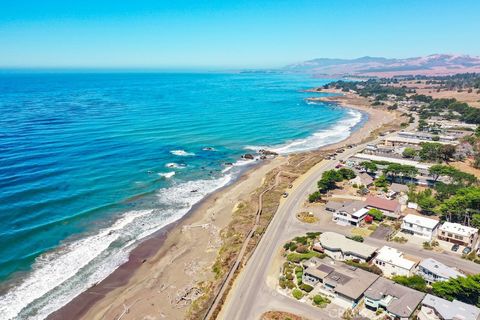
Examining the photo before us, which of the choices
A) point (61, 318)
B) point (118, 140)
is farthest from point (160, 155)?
point (61, 318)

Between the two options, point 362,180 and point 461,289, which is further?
point 362,180

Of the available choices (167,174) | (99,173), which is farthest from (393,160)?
(99,173)

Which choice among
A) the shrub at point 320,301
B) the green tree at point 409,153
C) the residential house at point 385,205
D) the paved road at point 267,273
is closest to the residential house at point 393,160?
the green tree at point 409,153

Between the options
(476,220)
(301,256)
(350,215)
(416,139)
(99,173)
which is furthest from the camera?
(416,139)

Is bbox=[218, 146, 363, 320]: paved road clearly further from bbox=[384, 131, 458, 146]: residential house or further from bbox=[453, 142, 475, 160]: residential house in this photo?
bbox=[384, 131, 458, 146]: residential house

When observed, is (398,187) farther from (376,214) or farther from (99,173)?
(99,173)

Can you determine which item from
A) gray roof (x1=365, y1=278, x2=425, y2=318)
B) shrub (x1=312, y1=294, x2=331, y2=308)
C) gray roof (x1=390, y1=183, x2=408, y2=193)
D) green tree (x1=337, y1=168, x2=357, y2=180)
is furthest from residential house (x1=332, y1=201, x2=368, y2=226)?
shrub (x1=312, y1=294, x2=331, y2=308)

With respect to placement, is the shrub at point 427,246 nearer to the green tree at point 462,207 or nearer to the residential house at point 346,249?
the residential house at point 346,249
